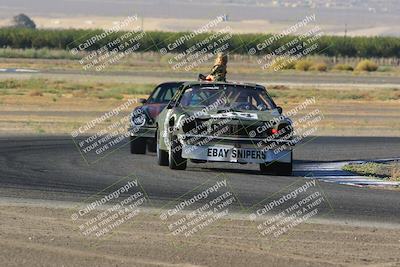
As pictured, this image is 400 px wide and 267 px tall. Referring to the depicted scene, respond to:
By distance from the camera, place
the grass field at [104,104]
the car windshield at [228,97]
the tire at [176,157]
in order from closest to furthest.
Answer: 1. the tire at [176,157]
2. the car windshield at [228,97]
3. the grass field at [104,104]

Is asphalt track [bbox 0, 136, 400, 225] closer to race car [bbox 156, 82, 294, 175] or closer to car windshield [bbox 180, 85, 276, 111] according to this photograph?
race car [bbox 156, 82, 294, 175]

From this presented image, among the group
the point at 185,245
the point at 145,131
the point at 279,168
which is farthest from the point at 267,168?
the point at 185,245

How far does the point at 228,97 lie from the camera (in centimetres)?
1755

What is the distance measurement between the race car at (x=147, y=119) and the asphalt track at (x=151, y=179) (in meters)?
0.36

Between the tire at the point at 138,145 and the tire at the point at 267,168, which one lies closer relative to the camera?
the tire at the point at 267,168

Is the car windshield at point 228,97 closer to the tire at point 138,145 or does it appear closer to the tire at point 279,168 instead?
the tire at point 279,168

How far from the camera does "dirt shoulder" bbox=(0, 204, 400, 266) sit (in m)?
9.59

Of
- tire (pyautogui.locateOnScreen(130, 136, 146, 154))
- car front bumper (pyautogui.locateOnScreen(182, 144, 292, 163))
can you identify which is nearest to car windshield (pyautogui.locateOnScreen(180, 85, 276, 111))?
car front bumper (pyautogui.locateOnScreen(182, 144, 292, 163))

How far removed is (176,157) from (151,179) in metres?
1.05

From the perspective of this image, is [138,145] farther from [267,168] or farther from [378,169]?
[378,169]

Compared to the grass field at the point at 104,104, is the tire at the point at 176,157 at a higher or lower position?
higher

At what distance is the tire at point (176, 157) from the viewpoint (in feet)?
53.6

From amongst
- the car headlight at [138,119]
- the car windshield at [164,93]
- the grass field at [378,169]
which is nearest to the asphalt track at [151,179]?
the car headlight at [138,119]

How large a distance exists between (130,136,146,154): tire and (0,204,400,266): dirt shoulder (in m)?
7.87
